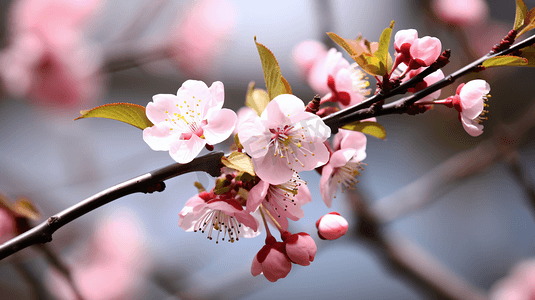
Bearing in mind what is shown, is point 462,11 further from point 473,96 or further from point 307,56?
point 473,96

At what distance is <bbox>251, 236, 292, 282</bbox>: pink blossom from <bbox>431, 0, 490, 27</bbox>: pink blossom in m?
2.38

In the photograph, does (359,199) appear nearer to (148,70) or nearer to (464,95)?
(464,95)

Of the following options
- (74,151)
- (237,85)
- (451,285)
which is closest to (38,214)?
(74,151)

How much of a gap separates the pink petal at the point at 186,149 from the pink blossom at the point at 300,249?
0.22m

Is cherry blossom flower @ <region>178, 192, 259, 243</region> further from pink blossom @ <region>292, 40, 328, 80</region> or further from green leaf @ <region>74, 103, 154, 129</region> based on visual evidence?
pink blossom @ <region>292, 40, 328, 80</region>

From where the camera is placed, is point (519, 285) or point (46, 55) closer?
point (46, 55)

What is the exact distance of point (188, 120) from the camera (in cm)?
50

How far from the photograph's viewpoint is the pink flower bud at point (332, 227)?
0.50 metres

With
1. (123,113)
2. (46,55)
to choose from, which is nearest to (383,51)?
(123,113)

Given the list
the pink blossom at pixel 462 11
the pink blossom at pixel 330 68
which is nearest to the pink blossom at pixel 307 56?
the pink blossom at pixel 330 68

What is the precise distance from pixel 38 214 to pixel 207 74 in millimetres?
1404

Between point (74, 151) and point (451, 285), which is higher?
point (74, 151)

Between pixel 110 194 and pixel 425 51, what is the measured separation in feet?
1.76

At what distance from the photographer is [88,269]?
171 centimetres
